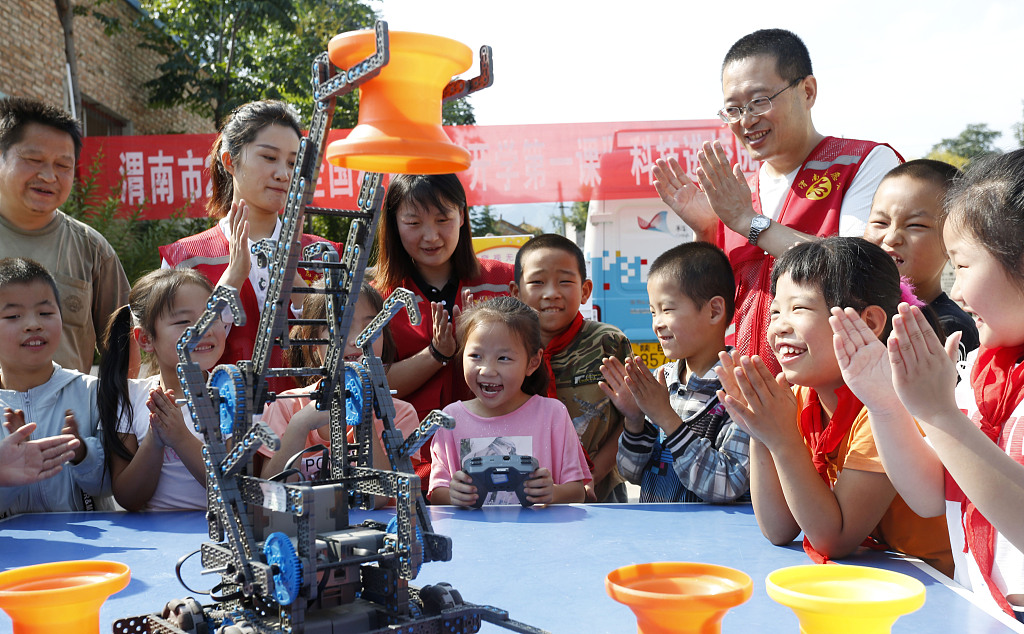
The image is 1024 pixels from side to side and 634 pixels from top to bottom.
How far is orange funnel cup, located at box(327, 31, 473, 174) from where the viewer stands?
992 millimetres

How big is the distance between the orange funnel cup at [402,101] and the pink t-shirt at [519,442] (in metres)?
1.53

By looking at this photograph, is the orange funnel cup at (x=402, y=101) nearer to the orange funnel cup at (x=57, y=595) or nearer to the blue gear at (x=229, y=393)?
the blue gear at (x=229, y=393)

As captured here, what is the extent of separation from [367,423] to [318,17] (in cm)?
1457

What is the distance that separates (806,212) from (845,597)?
1864 millimetres

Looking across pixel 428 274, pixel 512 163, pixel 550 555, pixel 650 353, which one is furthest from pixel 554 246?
pixel 512 163

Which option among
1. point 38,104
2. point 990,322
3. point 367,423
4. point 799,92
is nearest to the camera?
point 367,423

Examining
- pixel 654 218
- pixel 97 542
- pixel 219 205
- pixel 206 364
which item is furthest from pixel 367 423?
pixel 654 218

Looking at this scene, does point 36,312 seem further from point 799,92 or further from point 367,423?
point 799,92

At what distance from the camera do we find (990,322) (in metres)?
1.36

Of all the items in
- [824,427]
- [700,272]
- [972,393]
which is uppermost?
[700,272]

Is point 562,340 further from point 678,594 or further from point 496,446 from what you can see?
point 678,594

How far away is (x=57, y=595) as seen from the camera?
92 centimetres

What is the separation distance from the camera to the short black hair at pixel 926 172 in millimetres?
2266

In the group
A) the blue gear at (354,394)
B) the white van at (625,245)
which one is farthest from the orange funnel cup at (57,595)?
the white van at (625,245)
